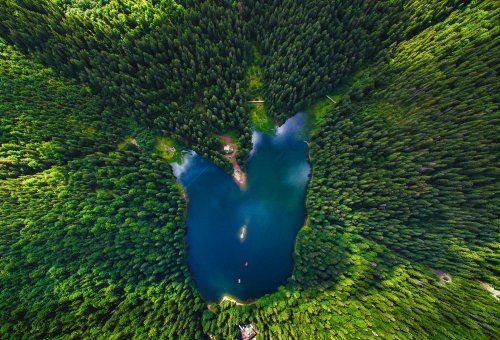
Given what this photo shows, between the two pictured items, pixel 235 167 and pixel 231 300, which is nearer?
pixel 231 300

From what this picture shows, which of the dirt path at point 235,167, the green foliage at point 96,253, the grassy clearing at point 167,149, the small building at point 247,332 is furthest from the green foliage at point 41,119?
the small building at point 247,332

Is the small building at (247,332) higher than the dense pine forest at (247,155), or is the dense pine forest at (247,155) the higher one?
the dense pine forest at (247,155)

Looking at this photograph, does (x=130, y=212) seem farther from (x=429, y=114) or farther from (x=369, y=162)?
(x=429, y=114)

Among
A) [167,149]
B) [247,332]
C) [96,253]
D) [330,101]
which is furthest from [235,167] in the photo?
[247,332]

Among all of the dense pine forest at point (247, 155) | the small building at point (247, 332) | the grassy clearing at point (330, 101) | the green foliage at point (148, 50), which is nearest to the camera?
the dense pine forest at point (247, 155)

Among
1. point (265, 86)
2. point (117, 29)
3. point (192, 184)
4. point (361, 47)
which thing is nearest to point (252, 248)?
point (192, 184)

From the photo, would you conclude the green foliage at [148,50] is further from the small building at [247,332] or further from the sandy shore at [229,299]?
the small building at [247,332]

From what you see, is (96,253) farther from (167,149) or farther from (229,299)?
(229,299)
